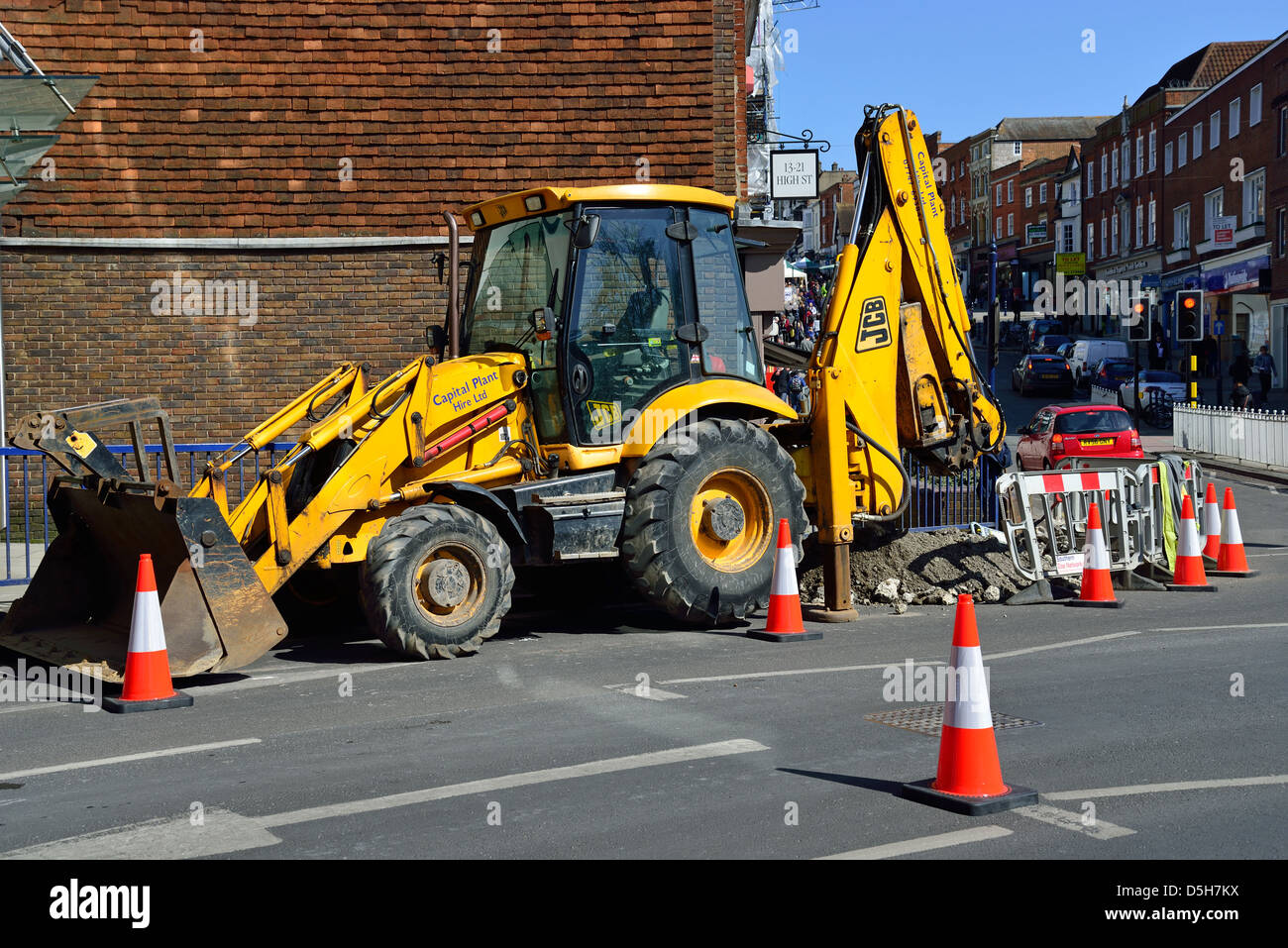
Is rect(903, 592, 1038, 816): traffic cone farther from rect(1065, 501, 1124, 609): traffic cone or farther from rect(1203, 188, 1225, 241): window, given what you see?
rect(1203, 188, 1225, 241): window

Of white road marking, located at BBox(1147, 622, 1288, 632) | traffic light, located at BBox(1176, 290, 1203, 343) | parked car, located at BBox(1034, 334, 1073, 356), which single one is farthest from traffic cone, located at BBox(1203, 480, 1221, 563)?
parked car, located at BBox(1034, 334, 1073, 356)

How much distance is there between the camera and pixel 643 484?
381 inches

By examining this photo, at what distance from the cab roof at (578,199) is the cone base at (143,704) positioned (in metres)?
4.31

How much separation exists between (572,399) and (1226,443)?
960 inches

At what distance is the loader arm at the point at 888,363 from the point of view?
35.6 feet

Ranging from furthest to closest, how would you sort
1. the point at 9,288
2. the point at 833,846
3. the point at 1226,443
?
the point at 1226,443 → the point at 9,288 → the point at 833,846

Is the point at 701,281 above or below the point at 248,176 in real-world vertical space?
below

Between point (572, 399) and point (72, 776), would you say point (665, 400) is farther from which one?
point (72, 776)

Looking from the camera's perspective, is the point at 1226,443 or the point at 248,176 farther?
the point at 1226,443

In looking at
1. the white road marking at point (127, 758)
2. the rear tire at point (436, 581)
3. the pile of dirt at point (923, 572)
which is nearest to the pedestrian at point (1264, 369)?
the pile of dirt at point (923, 572)

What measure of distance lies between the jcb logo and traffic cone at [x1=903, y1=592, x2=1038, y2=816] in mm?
5910

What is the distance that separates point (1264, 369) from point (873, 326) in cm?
3672

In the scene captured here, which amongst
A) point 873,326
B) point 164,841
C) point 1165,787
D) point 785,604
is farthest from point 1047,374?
point 164,841
